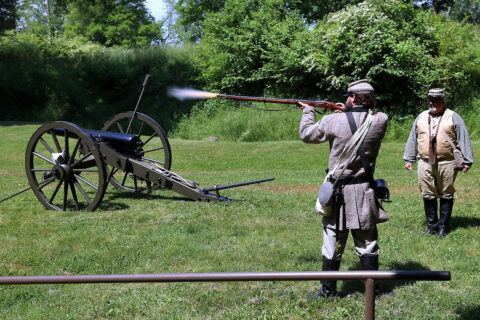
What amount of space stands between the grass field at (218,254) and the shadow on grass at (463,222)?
13mm

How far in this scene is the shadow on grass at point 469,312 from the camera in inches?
146

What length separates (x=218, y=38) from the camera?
25.0 meters

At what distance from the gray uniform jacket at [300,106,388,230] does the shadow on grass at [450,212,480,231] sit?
9.91ft

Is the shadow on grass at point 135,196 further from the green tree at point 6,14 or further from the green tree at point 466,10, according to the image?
the green tree at point 466,10

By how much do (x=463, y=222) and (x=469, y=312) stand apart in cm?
313

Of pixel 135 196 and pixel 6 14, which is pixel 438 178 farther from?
pixel 6 14

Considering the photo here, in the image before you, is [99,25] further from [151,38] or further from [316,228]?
[316,228]

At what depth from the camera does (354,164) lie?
3.91 m

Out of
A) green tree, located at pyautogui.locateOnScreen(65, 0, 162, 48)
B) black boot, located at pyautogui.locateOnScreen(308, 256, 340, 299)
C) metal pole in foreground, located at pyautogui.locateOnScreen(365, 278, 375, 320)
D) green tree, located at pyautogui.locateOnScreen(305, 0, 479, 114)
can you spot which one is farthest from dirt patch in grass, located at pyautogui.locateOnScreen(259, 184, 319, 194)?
green tree, located at pyautogui.locateOnScreen(65, 0, 162, 48)

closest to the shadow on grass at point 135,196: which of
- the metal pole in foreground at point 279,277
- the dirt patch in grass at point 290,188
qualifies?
the dirt patch in grass at point 290,188

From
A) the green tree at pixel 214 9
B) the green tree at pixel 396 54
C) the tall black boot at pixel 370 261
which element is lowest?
the tall black boot at pixel 370 261

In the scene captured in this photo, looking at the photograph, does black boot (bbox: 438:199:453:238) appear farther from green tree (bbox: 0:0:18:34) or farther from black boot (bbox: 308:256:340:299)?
green tree (bbox: 0:0:18:34)

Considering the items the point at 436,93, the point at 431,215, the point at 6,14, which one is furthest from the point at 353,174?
the point at 6,14

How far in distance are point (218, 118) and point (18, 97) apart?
39.4ft
